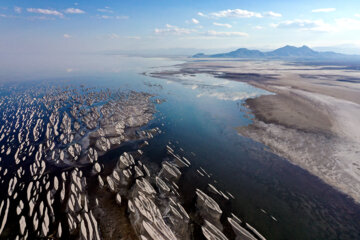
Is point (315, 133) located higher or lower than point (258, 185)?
higher

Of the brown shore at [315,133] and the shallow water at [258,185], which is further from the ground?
the brown shore at [315,133]

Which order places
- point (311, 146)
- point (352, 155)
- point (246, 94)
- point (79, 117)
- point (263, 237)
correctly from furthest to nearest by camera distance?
1. point (246, 94)
2. point (79, 117)
3. point (311, 146)
4. point (352, 155)
5. point (263, 237)

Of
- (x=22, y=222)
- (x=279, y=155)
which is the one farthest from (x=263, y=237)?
(x=22, y=222)

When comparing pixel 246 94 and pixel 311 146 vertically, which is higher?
pixel 246 94

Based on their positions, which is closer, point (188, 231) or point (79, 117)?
point (188, 231)

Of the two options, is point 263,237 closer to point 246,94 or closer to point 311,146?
point 311,146

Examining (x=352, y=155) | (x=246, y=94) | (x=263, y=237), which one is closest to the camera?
(x=263, y=237)

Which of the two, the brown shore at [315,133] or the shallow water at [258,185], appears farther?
the brown shore at [315,133]

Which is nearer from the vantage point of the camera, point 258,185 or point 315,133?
point 258,185

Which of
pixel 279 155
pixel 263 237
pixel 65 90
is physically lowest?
pixel 263 237

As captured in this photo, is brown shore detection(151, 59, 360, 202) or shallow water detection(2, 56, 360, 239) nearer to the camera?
shallow water detection(2, 56, 360, 239)

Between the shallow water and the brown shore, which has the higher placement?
the brown shore
